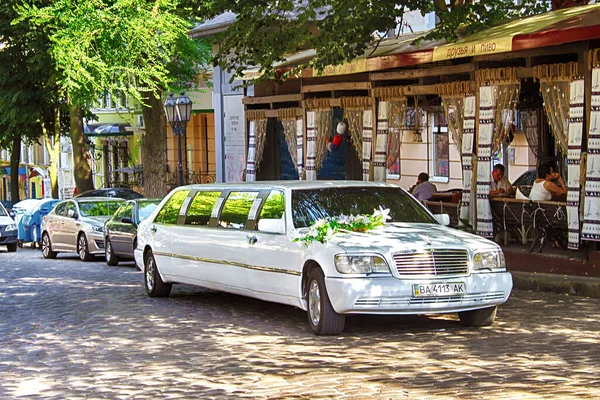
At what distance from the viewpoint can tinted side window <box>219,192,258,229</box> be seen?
1356 cm

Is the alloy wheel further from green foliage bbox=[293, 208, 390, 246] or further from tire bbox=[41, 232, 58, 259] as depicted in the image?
tire bbox=[41, 232, 58, 259]

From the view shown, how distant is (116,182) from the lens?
172 feet

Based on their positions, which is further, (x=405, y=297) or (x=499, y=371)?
(x=405, y=297)

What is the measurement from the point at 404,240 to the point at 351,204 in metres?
1.48

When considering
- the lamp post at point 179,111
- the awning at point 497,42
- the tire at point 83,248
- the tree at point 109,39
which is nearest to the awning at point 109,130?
the lamp post at point 179,111

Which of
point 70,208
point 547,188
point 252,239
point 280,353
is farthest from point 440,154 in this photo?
point 280,353

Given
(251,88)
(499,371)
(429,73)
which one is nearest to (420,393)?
(499,371)

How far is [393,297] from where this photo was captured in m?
11.2

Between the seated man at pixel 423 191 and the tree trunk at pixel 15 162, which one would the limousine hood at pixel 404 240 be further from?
the tree trunk at pixel 15 162

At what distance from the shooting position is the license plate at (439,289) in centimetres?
1124

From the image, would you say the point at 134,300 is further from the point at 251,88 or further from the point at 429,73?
the point at 251,88

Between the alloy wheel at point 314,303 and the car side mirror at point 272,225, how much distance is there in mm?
964

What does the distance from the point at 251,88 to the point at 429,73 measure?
13.4 metres

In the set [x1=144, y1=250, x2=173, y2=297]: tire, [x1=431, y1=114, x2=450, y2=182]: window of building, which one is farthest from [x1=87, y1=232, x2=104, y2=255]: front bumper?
[x1=144, y1=250, x2=173, y2=297]: tire
